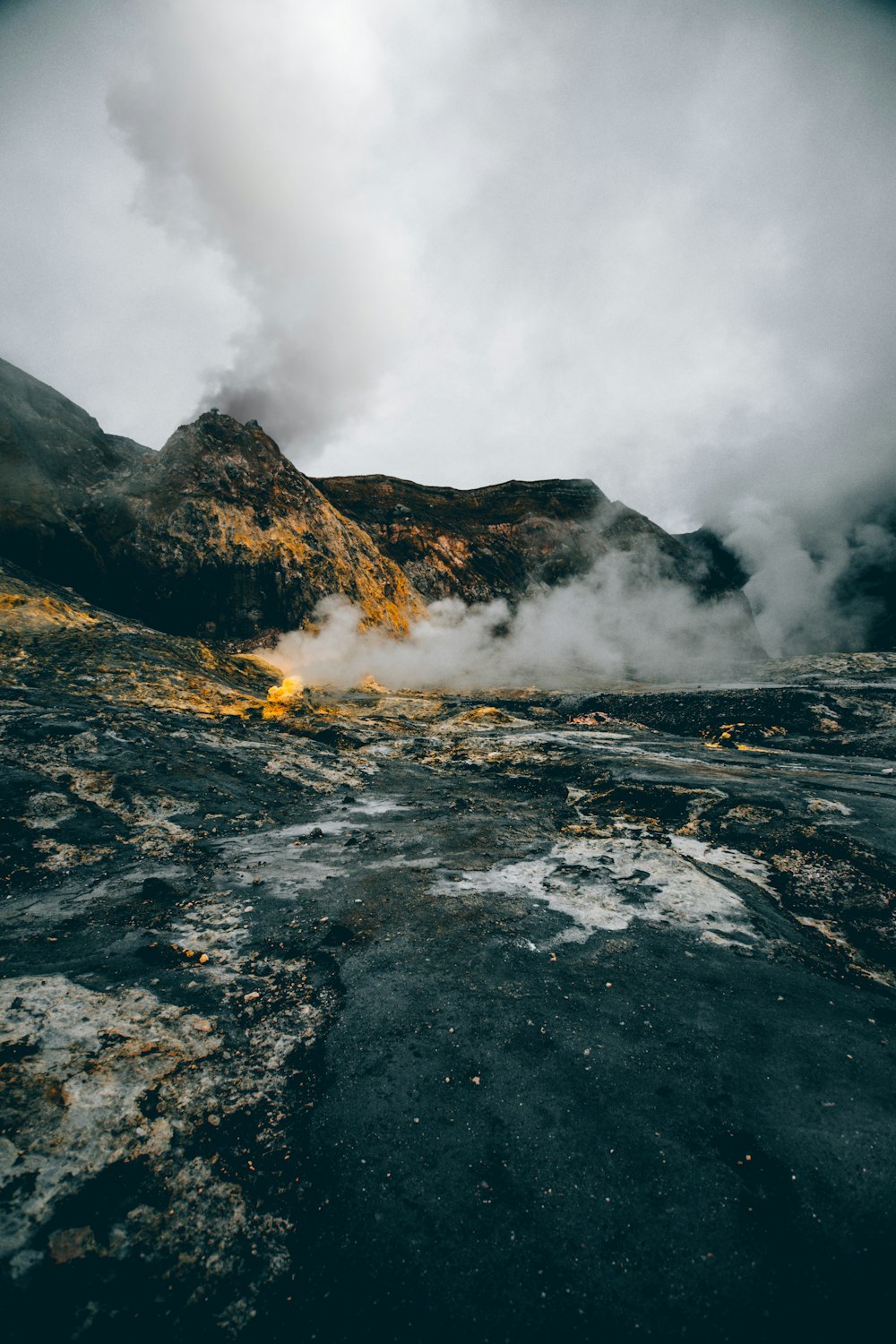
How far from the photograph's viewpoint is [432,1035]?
261 centimetres

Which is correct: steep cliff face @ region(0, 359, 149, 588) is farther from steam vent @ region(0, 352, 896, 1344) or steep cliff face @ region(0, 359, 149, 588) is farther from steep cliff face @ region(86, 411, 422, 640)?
steam vent @ region(0, 352, 896, 1344)

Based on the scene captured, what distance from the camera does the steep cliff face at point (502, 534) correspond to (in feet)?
99.8

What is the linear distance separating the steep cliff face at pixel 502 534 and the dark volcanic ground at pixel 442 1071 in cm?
2491

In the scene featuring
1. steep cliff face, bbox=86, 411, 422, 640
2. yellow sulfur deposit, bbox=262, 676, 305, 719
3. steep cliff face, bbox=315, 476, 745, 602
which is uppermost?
steep cliff face, bbox=315, 476, 745, 602

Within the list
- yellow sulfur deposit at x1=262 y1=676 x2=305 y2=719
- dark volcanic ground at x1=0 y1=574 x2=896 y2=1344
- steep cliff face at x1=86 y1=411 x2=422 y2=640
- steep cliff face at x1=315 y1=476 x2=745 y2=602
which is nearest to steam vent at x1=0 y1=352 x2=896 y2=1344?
dark volcanic ground at x1=0 y1=574 x2=896 y2=1344

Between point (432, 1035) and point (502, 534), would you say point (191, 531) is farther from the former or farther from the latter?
point (502, 534)

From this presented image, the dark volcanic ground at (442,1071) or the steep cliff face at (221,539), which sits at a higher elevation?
the steep cliff face at (221,539)

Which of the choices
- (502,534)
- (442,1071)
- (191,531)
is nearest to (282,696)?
(191,531)

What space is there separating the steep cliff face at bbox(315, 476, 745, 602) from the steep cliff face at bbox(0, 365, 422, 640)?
8.59 m

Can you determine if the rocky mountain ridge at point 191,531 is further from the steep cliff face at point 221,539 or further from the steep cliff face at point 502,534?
the steep cliff face at point 502,534

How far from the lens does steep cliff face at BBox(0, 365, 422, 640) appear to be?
1541 centimetres

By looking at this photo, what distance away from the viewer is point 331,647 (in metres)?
19.9

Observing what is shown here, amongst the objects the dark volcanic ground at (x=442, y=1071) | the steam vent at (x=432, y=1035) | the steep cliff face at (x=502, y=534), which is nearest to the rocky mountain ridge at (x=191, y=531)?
the steep cliff face at (x=502, y=534)

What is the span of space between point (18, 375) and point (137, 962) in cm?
2252
